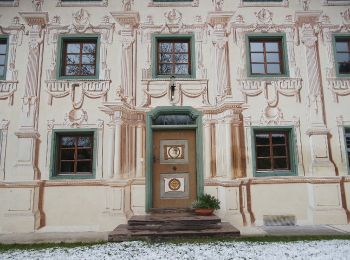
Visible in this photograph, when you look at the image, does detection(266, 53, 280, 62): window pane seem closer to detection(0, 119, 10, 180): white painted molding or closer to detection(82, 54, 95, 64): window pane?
detection(82, 54, 95, 64): window pane

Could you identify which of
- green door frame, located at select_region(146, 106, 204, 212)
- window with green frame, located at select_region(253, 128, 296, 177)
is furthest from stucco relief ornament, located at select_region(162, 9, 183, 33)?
window with green frame, located at select_region(253, 128, 296, 177)

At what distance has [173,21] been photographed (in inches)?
336

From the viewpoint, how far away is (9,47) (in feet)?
27.1

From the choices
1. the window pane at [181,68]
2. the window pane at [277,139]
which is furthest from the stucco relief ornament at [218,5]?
the window pane at [277,139]

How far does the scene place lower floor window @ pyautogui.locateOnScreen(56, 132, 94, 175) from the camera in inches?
311

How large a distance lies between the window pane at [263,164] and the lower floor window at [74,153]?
14.7ft

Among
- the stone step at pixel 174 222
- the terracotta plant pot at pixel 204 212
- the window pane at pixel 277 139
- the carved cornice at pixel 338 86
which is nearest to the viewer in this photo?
the stone step at pixel 174 222

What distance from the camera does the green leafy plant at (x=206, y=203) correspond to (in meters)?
7.28

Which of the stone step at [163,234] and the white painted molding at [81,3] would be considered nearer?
the stone step at [163,234]

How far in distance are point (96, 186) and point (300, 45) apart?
6.89 metres

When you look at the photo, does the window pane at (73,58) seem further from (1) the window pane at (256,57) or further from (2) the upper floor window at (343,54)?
(2) the upper floor window at (343,54)

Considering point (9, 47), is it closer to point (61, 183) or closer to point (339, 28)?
point (61, 183)

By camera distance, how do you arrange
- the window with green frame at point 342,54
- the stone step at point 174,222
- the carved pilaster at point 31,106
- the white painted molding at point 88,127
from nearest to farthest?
the stone step at point 174,222 → the carved pilaster at point 31,106 → the white painted molding at point 88,127 → the window with green frame at point 342,54

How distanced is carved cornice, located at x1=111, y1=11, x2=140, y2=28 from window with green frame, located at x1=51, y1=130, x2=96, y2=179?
127 inches
